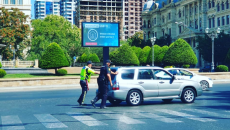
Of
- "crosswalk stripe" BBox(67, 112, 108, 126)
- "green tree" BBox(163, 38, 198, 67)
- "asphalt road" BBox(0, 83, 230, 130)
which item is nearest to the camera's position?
"asphalt road" BBox(0, 83, 230, 130)

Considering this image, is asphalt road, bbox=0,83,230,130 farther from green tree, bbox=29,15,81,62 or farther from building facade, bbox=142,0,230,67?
green tree, bbox=29,15,81,62

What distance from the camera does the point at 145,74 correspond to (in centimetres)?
1530

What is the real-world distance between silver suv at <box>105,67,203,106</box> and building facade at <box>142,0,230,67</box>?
4479 cm

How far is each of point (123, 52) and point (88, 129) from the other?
39.0 m

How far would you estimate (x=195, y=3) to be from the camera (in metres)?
83.4

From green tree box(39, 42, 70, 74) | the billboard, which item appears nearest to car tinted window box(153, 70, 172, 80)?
the billboard

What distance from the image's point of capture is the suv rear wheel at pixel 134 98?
14875 millimetres

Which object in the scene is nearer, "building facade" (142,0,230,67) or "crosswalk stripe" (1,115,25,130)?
"crosswalk stripe" (1,115,25,130)

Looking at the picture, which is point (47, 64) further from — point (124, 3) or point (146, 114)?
point (124, 3)

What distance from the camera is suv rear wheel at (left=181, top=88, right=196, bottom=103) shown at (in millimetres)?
15664

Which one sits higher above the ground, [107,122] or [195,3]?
[195,3]

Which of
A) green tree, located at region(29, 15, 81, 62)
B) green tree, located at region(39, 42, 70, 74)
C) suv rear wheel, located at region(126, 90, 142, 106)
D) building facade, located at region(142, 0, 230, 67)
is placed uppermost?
building facade, located at region(142, 0, 230, 67)

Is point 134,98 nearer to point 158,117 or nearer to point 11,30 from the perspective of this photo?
point 158,117

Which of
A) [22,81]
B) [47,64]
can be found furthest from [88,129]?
[47,64]
